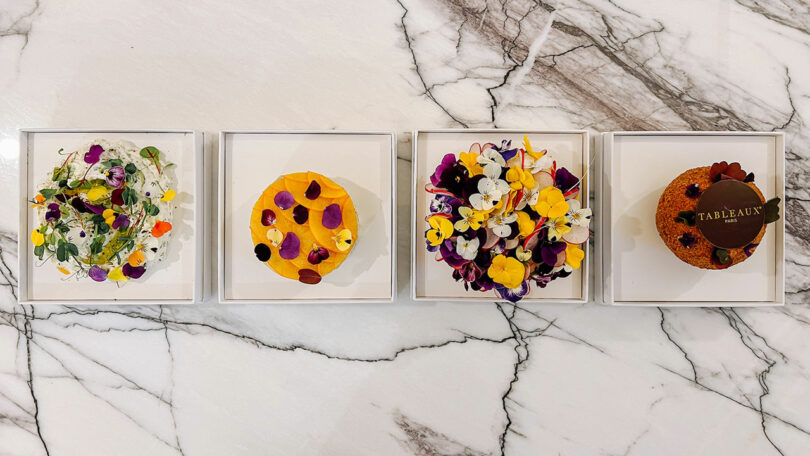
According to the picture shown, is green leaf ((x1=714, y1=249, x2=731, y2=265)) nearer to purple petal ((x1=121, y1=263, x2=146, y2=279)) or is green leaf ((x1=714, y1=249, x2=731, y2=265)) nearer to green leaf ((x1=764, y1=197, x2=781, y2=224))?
green leaf ((x1=764, y1=197, x2=781, y2=224))

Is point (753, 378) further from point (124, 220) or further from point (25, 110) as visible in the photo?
point (25, 110)

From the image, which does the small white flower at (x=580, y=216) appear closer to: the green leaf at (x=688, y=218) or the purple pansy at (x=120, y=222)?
the green leaf at (x=688, y=218)

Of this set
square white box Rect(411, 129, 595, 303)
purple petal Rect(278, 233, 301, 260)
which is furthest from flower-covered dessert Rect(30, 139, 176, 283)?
square white box Rect(411, 129, 595, 303)

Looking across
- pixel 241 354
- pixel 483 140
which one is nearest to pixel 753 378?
pixel 483 140

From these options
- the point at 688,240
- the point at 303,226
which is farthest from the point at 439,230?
the point at 688,240

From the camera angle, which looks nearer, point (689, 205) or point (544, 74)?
point (689, 205)

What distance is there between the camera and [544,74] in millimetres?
984

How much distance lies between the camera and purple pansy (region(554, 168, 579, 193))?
794 millimetres

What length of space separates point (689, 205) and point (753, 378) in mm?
478

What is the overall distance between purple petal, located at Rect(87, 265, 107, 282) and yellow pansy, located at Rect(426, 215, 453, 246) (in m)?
0.63

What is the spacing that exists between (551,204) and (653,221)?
0.31 metres

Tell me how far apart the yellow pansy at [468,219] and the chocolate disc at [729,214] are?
0.40m

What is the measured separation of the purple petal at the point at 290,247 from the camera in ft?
2.67

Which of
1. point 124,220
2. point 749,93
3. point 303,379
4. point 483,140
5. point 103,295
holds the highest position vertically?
point 749,93
